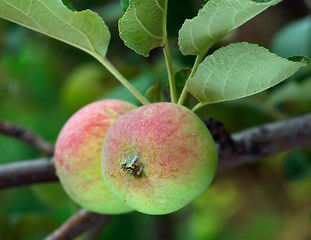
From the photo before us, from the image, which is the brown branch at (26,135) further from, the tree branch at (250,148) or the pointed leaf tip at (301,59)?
the pointed leaf tip at (301,59)

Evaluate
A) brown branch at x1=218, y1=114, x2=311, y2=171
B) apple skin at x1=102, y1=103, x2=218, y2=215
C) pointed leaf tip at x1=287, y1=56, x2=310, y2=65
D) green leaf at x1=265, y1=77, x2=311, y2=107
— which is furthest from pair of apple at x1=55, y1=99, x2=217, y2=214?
green leaf at x1=265, y1=77, x2=311, y2=107

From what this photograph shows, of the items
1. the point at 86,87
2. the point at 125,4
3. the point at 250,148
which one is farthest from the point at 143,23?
the point at 86,87

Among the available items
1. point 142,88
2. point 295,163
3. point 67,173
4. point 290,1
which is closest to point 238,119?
point 295,163

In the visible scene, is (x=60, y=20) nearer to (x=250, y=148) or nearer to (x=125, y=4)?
(x=125, y=4)

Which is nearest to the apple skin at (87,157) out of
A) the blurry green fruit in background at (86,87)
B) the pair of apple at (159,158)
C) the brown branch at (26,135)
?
the pair of apple at (159,158)

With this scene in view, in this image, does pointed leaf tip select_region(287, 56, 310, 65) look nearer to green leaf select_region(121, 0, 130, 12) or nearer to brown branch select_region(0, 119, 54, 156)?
green leaf select_region(121, 0, 130, 12)
